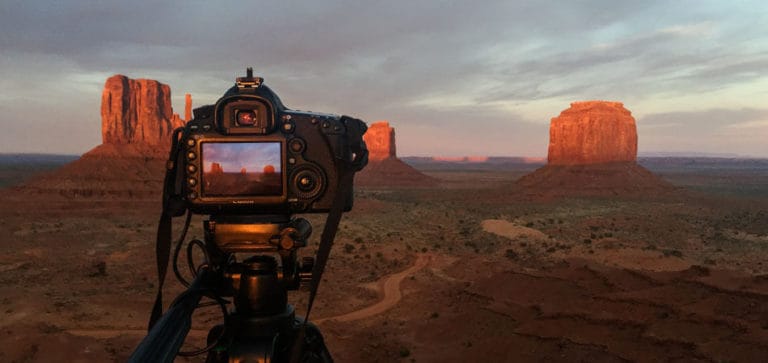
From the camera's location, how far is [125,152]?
208ft

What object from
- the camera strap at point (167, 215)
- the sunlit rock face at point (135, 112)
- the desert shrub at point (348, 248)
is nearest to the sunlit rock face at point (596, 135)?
the desert shrub at point (348, 248)

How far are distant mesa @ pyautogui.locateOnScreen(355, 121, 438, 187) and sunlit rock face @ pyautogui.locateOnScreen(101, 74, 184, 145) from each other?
38977 millimetres

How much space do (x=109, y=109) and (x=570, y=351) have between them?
73.8 meters

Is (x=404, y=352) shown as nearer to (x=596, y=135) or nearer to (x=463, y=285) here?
(x=463, y=285)

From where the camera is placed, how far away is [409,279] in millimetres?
18062

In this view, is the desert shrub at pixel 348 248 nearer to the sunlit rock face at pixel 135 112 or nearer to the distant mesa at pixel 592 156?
the distant mesa at pixel 592 156

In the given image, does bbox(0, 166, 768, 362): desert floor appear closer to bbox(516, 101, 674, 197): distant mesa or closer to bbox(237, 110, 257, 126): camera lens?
bbox(237, 110, 257, 126): camera lens

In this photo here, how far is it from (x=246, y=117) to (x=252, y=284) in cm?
86

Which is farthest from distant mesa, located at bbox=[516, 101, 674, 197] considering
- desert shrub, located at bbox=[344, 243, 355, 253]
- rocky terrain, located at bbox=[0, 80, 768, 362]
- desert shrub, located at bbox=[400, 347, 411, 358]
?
desert shrub, located at bbox=[400, 347, 411, 358]

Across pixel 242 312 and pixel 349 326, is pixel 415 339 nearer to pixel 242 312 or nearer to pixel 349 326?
pixel 349 326

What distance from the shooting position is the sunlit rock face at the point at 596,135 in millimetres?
72938

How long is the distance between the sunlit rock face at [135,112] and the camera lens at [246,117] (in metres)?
73.9

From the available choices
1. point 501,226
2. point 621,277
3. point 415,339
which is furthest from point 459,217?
point 415,339

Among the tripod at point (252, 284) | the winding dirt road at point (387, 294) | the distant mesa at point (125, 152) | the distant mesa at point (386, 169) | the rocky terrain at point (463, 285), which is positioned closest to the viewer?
the tripod at point (252, 284)
